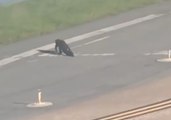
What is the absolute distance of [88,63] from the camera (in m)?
19.5

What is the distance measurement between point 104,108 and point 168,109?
1.19 metres

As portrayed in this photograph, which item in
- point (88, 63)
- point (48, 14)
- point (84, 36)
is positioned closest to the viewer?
point (88, 63)

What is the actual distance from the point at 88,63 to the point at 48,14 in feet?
16.4

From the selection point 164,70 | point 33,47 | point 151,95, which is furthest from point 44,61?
point 151,95

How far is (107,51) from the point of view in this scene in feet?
67.9

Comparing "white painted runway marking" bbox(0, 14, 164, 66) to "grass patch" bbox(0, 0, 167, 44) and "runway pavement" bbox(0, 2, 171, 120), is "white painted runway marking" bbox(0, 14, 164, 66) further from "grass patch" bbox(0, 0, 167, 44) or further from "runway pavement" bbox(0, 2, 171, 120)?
"grass patch" bbox(0, 0, 167, 44)

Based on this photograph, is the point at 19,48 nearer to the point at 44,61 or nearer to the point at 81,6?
the point at 44,61

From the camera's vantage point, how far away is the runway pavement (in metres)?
16.1

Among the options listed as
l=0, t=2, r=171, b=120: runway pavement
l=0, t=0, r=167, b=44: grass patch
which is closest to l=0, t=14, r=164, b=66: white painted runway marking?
l=0, t=2, r=171, b=120: runway pavement

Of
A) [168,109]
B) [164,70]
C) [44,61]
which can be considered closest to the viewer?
[168,109]

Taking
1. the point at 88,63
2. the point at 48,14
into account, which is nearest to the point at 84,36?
the point at 48,14

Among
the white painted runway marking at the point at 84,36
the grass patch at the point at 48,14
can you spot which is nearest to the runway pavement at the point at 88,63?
the white painted runway marking at the point at 84,36

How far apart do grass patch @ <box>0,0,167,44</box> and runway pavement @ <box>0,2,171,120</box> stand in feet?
1.63

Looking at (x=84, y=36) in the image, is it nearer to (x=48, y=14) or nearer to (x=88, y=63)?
(x=48, y=14)
